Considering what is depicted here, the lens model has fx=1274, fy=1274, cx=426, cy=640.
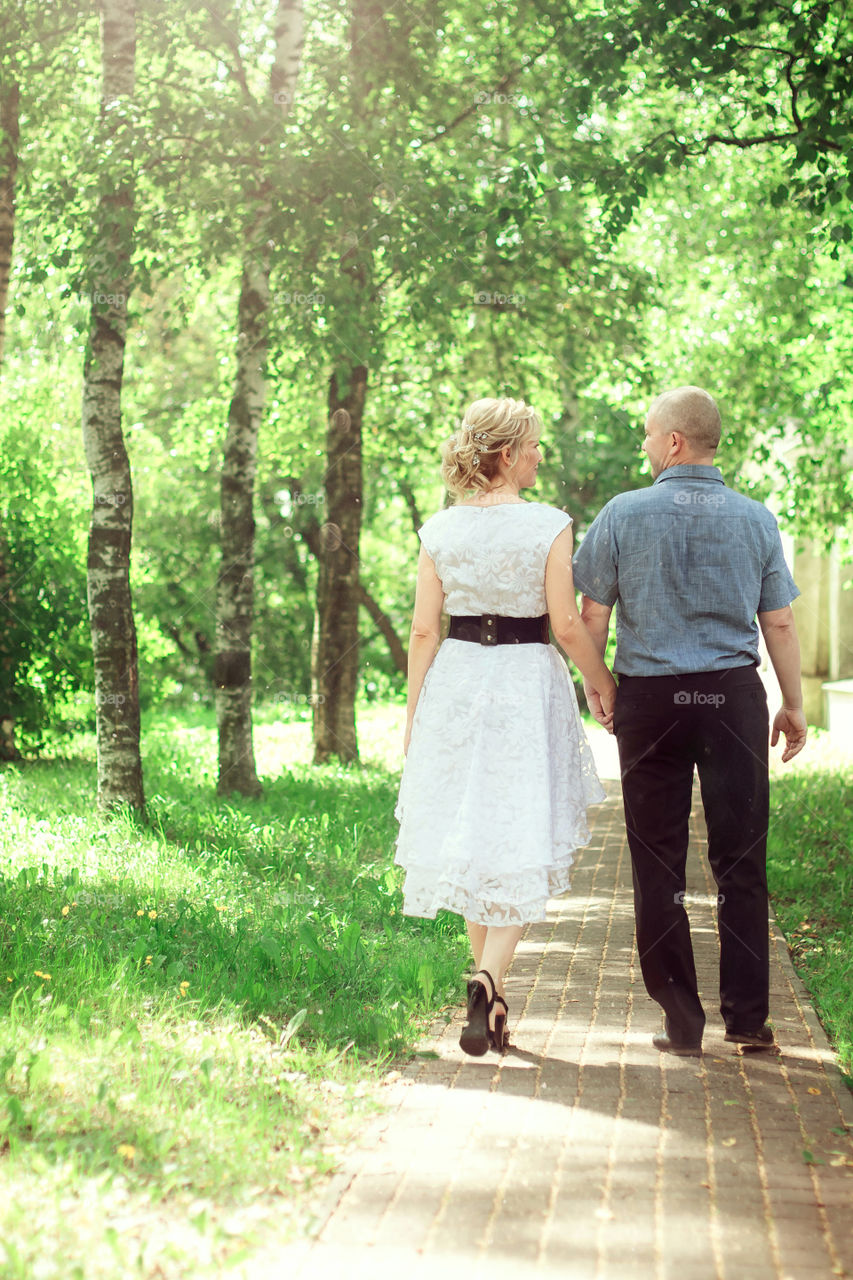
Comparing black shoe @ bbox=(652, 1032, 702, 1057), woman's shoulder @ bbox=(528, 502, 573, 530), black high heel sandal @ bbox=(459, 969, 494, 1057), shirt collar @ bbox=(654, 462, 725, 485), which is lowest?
black shoe @ bbox=(652, 1032, 702, 1057)

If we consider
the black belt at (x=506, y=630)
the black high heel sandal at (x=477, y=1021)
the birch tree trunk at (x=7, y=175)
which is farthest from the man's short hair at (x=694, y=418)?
the birch tree trunk at (x=7, y=175)

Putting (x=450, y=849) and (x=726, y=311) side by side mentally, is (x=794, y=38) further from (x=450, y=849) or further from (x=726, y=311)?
(x=726, y=311)

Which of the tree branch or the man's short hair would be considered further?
the tree branch

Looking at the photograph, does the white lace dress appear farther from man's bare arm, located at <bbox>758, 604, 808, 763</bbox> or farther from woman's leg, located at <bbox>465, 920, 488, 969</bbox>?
man's bare arm, located at <bbox>758, 604, 808, 763</bbox>

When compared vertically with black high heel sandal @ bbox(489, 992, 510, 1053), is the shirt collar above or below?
above

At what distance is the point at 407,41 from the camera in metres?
12.0

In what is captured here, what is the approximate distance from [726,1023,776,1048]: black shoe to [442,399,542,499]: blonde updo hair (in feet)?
7.26

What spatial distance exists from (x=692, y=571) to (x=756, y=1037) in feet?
5.63

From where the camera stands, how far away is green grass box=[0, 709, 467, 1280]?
3.23m

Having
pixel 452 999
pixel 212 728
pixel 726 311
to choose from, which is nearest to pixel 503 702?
pixel 452 999

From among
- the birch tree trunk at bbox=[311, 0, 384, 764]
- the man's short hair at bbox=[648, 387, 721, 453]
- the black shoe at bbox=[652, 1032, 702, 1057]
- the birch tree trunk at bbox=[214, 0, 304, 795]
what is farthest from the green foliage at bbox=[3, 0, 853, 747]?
the black shoe at bbox=[652, 1032, 702, 1057]

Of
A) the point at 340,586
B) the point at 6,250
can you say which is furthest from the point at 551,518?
the point at 340,586

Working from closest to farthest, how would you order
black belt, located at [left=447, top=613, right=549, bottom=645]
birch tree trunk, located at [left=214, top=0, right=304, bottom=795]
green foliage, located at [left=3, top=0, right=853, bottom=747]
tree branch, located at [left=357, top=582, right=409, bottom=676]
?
black belt, located at [left=447, top=613, right=549, bottom=645] → green foliage, located at [left=3, top=0, right=853, bottom=747] → birch tree trunk, located at [left=214, top=0, right=304, bottom=795] → tree branch, located at [left=357, top=582, right=409, bottom=676]

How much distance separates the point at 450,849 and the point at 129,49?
7178 mm
